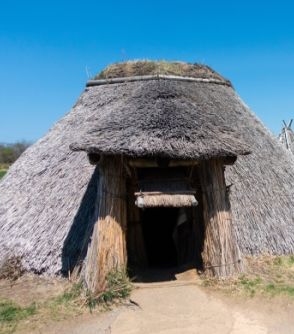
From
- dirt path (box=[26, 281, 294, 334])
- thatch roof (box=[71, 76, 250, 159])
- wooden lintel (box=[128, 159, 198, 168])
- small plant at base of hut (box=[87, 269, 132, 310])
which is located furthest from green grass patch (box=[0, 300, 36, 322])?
wooden lintel (box=[128, 159, 198, 168])

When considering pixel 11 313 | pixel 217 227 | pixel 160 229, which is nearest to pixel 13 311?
pixel 11 313

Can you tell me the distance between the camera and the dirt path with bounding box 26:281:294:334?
16.9ft

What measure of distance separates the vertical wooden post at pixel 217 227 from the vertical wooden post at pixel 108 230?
1.46 meters

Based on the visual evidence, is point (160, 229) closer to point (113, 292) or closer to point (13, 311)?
point (113, 292)

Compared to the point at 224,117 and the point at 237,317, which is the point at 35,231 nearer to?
the point at 237,317

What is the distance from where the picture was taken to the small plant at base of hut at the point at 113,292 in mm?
5902

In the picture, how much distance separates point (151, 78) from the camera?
10.1 meters

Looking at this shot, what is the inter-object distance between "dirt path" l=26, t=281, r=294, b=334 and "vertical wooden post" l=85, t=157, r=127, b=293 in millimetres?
620

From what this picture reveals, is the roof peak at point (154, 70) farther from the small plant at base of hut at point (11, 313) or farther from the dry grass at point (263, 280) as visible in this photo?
the small plant at base of hut at point (11, 313)

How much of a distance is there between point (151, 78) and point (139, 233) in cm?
446

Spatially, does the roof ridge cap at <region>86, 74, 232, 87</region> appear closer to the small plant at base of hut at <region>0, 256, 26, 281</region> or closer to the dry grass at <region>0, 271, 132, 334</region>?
the small plant at base of hut at <region>0, 256, 26, 281</region>

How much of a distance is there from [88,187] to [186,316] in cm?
354

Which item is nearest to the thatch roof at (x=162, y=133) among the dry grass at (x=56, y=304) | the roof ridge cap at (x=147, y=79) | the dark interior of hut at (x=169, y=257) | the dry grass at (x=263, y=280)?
the dark interior of hut at (x=169, y=257)

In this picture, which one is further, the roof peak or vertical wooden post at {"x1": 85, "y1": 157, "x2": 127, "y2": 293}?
the roof peak
